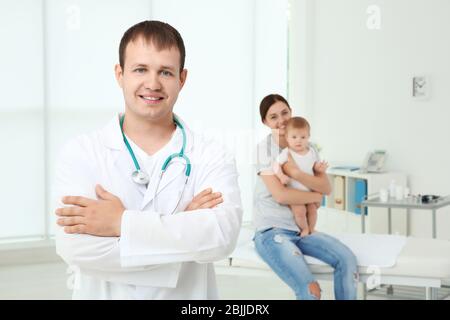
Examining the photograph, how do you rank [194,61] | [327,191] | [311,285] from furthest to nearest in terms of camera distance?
[194,61] < [327,191] < [311,285]

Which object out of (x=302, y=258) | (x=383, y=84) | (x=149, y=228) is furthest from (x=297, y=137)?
(x=383, y=84)

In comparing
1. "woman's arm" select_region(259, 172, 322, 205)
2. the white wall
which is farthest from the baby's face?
the white wall

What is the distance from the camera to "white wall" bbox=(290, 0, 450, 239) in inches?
172

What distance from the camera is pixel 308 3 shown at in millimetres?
5367

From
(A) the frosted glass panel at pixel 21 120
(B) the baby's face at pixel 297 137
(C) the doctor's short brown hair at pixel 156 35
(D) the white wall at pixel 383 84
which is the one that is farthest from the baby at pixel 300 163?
(A) the frosted glass panel at pixel 21 120

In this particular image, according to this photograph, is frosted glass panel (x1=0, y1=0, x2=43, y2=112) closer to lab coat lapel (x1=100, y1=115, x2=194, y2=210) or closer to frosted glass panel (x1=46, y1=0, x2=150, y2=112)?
frosted glass panel (x1=46, y1=0, x2=150, y2=112)

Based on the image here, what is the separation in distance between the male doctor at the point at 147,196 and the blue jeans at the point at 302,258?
4.23 ft

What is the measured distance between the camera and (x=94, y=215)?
3.96ft

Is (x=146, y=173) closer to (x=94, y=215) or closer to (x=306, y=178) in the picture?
(x=94, y=215)

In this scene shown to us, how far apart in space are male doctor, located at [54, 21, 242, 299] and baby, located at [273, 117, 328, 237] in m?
1.40

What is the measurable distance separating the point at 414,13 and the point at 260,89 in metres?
1.65

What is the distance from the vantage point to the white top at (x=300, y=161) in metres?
2.72
